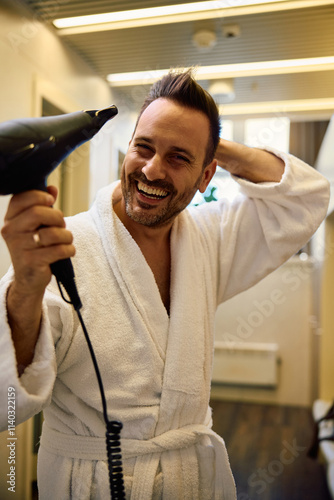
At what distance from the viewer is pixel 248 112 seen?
276 cm

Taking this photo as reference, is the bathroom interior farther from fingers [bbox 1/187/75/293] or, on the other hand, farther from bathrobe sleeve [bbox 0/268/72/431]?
fingers [bbox 1/187/75/293]

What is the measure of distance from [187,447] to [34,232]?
0.53 metres

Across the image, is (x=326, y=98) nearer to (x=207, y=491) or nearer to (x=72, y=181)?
(x=72, y=181)

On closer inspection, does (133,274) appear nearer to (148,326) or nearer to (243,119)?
(148,326)

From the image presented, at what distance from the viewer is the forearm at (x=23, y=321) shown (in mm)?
544

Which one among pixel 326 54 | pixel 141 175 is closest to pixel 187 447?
pixel 141 175

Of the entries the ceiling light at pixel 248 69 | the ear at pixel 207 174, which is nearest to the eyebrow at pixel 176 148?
the ear at pixel 207 174

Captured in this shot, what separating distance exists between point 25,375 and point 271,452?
8.27ft

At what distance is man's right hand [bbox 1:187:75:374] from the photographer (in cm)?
48

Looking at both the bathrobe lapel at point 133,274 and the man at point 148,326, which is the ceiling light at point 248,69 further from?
the bathrobe lapel at point 133,274

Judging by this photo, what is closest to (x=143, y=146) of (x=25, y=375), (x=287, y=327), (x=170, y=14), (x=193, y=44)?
(x=25, y=375)

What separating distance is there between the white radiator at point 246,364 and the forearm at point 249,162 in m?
3.03

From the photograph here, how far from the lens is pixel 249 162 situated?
0.99 meters

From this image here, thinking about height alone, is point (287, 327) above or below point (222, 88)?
below
